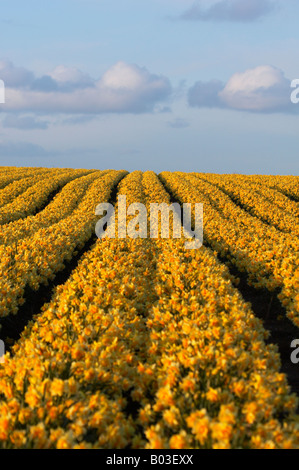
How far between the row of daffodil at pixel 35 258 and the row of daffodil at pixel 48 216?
0.91m

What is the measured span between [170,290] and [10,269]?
446cm

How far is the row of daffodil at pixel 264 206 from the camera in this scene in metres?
21.0

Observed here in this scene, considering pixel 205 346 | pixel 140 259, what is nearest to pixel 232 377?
pixel 205 346

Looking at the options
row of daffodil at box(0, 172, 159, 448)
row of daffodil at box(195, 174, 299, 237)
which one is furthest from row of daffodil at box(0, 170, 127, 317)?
row of daffodil at box(195, 174, 299, 237)

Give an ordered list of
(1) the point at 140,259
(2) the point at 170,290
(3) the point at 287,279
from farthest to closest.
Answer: (1) the point at 140,259, (3) the point at 287,279, (2) the point at 170,290

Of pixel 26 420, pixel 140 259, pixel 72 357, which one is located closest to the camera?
pixel 26 420

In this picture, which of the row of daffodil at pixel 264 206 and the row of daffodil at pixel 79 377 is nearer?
the row of daffodil at pixel 79 377

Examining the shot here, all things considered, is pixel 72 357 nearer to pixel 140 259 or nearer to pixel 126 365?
pixel 126 365

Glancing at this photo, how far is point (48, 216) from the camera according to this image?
65.9 ft

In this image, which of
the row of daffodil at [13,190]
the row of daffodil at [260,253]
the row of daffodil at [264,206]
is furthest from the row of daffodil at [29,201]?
the row of daffodil at [264,206]

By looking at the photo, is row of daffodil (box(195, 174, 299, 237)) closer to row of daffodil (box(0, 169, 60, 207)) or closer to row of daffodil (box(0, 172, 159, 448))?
row of daffodil (box(0, 172, 159, 448))

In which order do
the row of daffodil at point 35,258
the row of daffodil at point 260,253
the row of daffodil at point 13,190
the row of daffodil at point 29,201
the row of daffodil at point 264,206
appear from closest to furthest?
the row of daffodil at point 35,258, the row of daffodil at point 260,253, the row of daffodil at point 29,201, the row of daffodil at point 264,206, the row of daffodil at point 13,190

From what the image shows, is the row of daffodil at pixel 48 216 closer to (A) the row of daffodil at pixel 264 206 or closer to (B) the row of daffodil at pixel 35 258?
(B) the row of daffodil at pixel 35 258

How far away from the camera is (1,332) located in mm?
8586
